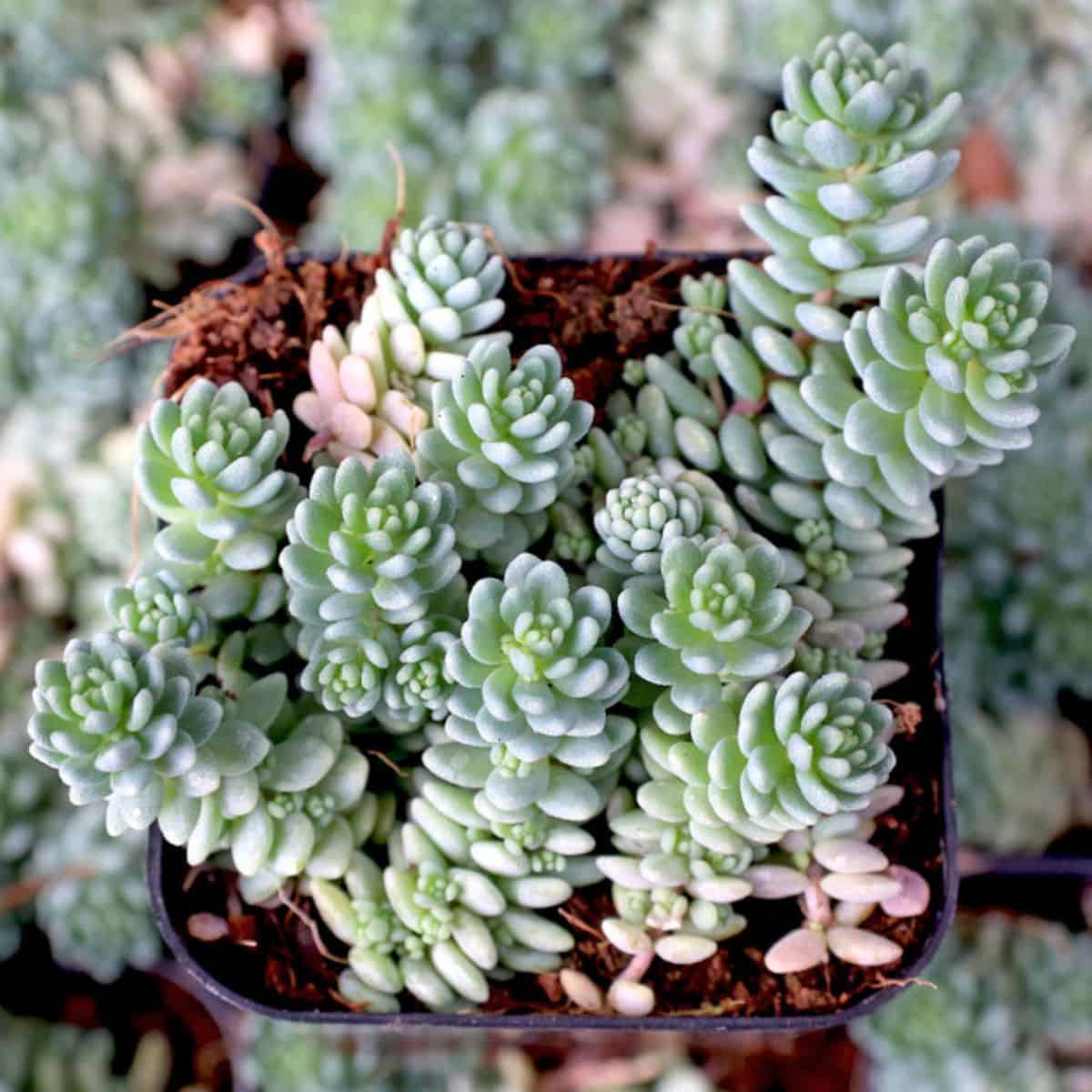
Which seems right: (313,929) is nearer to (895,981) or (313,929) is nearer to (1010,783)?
(895,981)

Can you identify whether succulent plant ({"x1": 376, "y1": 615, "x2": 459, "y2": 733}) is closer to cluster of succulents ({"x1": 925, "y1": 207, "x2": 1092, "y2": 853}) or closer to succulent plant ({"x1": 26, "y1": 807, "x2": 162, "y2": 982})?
succulent plant ({"x1": 26, "y1": 807, "x2": 162, "y2": 982})

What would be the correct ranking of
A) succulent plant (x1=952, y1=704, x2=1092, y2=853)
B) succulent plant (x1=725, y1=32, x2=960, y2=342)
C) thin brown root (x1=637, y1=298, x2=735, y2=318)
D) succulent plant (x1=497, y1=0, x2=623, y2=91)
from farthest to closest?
1. succulent plant (x1=497, y1=0, x2=623, y2=91)
2. succulent plant (x1=952, y1=704, x2=1092, y2=853)
3. thin brown root (x1=637, y1=298, x2=735, y2=318)
4. succulent plant (x1=725, y1=32, x2=960, y2=342)

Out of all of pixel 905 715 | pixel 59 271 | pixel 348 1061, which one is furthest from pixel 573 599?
pixel 59 271

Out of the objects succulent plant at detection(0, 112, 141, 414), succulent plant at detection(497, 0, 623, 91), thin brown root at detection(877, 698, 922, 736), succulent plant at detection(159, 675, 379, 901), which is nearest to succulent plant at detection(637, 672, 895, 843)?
thin brown root at detection(877, 698, 922, 736)

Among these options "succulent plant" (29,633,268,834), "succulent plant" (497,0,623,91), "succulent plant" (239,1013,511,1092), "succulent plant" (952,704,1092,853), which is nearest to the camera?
"succulent plant" (29,633,268,834)

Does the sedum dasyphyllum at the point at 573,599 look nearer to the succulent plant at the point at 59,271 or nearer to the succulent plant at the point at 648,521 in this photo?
the succulent plant at the point at 648,521

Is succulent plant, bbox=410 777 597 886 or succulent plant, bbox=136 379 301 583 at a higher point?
succulent plant, bbox=136 379 301 583

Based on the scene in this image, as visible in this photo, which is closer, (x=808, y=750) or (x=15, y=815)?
(x=808, y=750)
